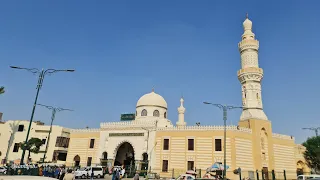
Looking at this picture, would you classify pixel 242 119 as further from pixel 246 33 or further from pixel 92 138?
pixel 92 138

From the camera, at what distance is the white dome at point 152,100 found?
4434cm

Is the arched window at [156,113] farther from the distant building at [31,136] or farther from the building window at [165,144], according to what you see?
the distant building at [31,136]

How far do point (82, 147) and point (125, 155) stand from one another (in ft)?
22.8

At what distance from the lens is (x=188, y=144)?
35.3 m

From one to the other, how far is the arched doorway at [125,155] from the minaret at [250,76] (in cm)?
1809

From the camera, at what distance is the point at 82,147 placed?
4166cm

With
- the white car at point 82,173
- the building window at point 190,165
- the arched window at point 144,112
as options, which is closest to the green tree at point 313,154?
the building window at point 190,165

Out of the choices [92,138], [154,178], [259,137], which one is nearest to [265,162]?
[259,137]

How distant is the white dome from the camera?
44.3m

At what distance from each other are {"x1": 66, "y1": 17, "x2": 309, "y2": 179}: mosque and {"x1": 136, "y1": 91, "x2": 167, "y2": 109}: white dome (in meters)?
2.46

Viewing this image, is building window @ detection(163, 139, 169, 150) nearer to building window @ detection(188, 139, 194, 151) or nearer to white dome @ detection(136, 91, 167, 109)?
building window @ detection(188, 139, 194, 151)

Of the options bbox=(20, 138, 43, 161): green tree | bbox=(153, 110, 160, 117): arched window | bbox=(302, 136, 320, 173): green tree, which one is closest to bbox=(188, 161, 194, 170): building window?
bbox=(153, 110, 160, 117): arched window

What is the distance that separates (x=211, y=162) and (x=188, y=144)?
3.81 metres

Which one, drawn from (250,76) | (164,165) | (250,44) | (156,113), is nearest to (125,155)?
(156,113)
